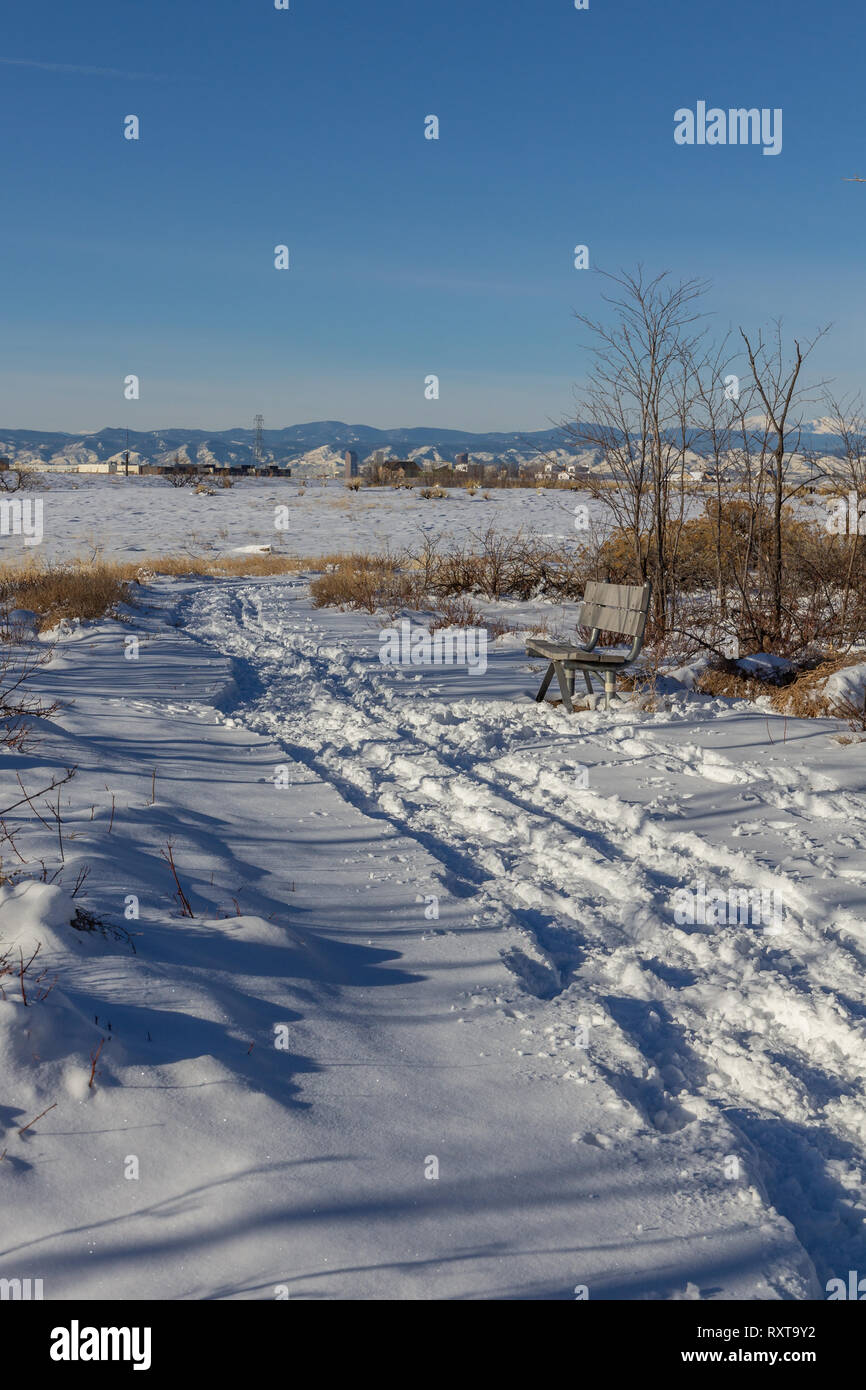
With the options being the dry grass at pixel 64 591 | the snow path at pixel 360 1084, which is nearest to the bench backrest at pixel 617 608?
the snow path at pixel 360 1084

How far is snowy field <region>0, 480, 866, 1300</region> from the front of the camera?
228 centimetres

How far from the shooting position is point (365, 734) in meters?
7.62

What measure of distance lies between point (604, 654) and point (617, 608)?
0.59m

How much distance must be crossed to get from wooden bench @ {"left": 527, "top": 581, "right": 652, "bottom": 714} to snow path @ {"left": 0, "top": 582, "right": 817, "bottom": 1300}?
2828 mm

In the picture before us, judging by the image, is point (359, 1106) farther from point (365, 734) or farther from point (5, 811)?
point (365, 734)

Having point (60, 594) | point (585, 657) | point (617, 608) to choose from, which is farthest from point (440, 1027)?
point (60, 594)

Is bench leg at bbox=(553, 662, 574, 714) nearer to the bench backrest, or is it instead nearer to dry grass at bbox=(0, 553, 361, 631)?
the bench backrest

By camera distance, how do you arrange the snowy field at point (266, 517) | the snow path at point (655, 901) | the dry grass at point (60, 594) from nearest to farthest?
the snow path at point (655, 901) → the dry grass at point (60, 594) → the snowy field at point (266, 517)

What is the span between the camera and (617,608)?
8562 mm

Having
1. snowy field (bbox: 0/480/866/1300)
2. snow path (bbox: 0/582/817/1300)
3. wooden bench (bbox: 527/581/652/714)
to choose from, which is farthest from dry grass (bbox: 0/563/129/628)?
snow path (bbox: 0/582/817/1300)

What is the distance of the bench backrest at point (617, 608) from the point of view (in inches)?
319

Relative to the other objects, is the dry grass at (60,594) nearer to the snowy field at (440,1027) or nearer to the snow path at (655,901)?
the snow path at (655,901)

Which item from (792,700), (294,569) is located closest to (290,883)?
(792,700)

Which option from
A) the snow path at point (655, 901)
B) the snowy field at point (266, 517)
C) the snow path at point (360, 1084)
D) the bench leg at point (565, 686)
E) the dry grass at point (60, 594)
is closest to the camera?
the snow path at point (360, 1084)
